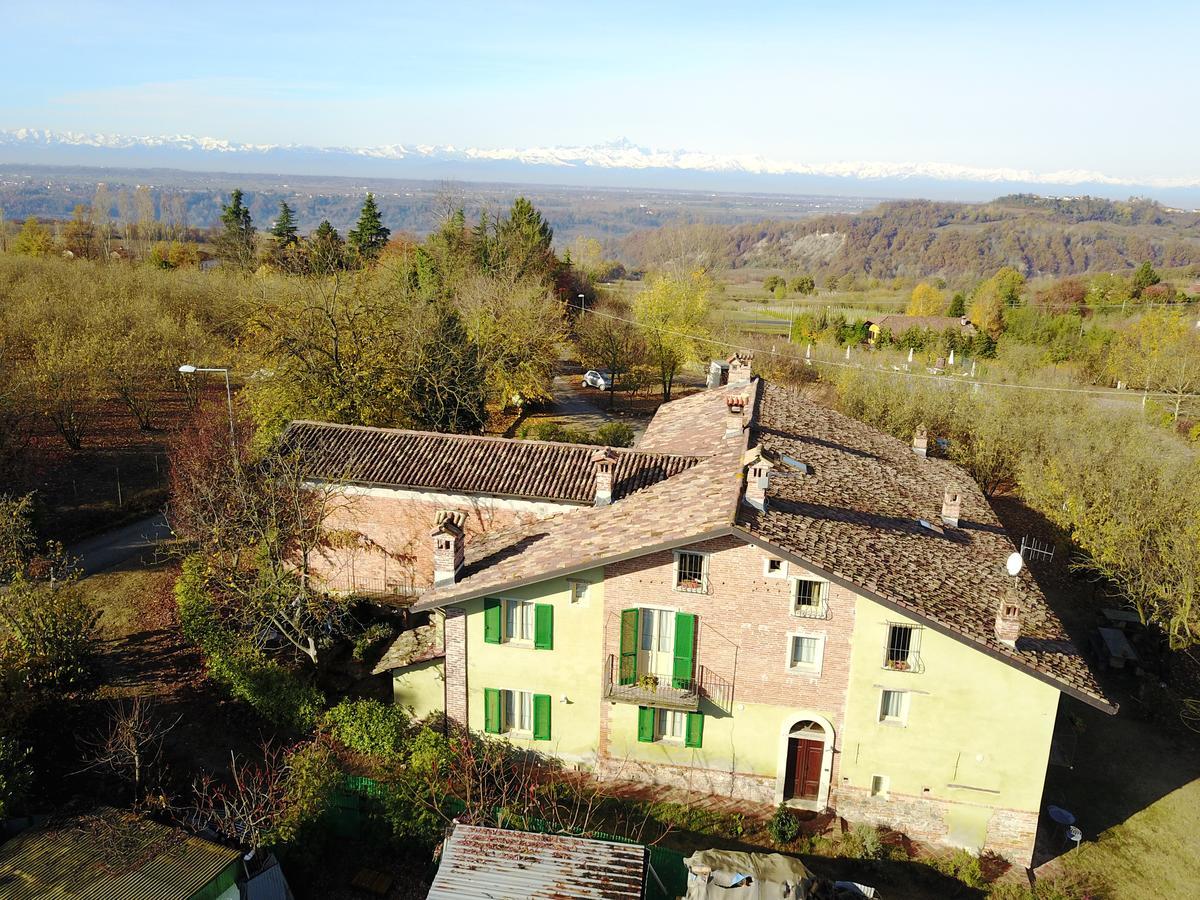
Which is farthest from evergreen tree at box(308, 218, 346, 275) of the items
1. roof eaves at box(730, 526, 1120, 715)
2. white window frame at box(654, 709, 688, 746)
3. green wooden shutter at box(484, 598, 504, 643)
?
roof eaves at box(730, 526, 1120, 715)

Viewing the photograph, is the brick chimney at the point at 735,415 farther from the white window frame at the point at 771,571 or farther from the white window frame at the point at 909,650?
the white window frame at the point at 909,650

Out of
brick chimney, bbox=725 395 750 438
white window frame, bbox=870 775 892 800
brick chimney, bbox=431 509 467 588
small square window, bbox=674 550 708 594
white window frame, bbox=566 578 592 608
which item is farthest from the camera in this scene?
brick chimney, bbox=725 395 750 438

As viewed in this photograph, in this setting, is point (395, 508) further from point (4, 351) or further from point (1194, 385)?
point (1194, 385)

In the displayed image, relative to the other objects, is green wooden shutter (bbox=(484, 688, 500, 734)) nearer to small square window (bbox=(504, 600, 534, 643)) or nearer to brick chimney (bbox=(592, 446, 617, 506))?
small square window (bbox=(504, 600, 534, 643))

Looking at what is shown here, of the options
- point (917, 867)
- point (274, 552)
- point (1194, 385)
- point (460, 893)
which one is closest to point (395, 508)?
point (274, 552)

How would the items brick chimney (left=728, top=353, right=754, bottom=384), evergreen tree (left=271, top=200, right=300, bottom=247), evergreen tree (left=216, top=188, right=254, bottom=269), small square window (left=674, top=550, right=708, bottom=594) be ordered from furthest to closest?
1. evergreen tree (left=271, top=200, right=300, bottom=247)
2. evergreen tree (left=216, top=188, right=254, bottom=269)
3. brick chimney (left=728, top=353, right=754, bottom=384)
4. small square window (left=674, top=550, right=708, bottom=594)

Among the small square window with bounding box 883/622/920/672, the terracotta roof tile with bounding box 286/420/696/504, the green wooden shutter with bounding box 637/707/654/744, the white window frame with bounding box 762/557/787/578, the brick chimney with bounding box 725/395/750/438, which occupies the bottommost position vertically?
the green wooden shutter with bounding box 637/707/654/744

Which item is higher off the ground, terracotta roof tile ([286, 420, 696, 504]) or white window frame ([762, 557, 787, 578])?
white window frame ([762, 557, 787, 578])
